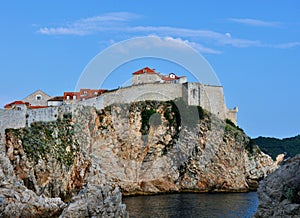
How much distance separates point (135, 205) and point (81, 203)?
405 inches

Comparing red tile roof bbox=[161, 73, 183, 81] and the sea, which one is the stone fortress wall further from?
the sea

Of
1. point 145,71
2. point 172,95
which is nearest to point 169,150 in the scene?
point 172,95

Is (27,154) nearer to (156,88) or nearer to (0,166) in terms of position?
(0,166)

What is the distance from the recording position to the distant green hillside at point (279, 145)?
62.8 meters

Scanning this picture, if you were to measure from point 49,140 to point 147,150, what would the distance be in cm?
1050

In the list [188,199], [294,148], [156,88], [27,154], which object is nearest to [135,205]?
[188,199]

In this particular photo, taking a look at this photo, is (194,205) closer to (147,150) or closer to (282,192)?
(147,150)

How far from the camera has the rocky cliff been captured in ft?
103

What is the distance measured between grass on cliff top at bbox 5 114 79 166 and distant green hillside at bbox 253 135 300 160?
3444 cm

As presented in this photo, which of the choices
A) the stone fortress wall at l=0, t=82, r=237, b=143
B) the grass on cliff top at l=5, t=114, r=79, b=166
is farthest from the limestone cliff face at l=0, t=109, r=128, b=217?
the stone fortress wall at l=0, t=82, r=237, b=143

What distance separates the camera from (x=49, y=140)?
3038 cm

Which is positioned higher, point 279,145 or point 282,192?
point 279,145

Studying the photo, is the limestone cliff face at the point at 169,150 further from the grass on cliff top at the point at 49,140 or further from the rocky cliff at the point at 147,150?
the grass on cliff top at the point at 49,140

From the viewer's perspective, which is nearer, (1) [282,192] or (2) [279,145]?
(1) [282,192]
